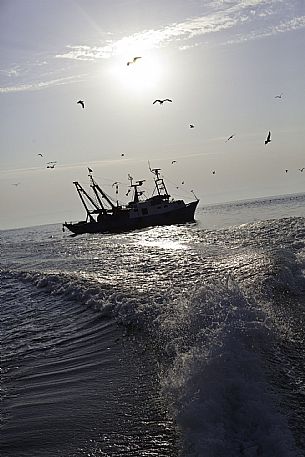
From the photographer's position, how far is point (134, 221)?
70062mm

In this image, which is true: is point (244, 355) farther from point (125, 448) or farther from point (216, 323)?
point (125, 448)

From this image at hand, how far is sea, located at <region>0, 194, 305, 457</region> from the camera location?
20.1 feet

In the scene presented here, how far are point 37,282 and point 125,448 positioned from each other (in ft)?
54.4

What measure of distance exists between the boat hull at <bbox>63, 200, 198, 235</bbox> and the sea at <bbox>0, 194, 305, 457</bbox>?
52.3 m

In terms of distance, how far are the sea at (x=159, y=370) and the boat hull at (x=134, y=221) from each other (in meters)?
52.3

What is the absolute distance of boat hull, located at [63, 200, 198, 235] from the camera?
229 feet

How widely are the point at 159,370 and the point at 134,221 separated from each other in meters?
61.6

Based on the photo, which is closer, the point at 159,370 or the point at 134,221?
the point at 159,370

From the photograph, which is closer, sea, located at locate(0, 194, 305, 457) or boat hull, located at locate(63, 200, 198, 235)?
sea, located at locate(0, 194, 305, 457)

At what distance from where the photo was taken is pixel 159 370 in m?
8.66

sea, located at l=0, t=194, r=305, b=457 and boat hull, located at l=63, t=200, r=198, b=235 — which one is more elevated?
boat hull, located at l=63, t=200, r=198, b=235

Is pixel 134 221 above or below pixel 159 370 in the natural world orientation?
above

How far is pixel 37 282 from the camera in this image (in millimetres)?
21703

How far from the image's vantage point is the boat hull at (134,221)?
69.8m
